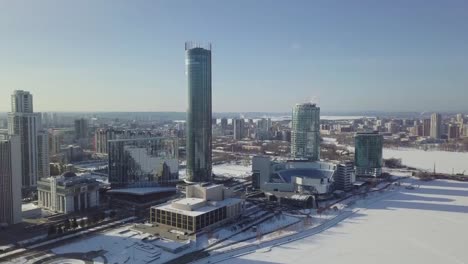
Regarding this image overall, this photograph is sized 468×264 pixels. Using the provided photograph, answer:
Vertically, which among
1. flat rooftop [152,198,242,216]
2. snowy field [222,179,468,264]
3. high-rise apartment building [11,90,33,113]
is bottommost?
snowy field [222,179,468,264]

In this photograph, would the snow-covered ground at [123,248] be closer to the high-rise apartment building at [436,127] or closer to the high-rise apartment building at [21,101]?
the high-rise apartment building at [21,101]

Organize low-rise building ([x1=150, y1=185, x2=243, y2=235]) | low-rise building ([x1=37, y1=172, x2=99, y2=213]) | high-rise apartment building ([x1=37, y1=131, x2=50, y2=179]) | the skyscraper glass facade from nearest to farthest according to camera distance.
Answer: low-rise building ([x1=150, y1=185, x2=243, y2=235]), low-rise building ([x1=37, y1=172, x2=99, y2=213]), the skyscraper glass facade, high-rise apartment building ([x1=37, y1=131, x2=50, y2=179])

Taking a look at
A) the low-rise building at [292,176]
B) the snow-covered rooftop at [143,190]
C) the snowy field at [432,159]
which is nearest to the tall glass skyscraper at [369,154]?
the low-rise building at [292,176]

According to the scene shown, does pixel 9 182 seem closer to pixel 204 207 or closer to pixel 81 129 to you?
pixel 204 207

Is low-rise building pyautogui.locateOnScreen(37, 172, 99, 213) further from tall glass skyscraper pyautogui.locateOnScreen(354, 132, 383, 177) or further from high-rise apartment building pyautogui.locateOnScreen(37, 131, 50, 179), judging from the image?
tall glass skyscraper pyautogui.locateOnScreen(354, 132, 383, 177)

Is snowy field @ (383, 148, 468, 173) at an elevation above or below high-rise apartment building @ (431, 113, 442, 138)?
below

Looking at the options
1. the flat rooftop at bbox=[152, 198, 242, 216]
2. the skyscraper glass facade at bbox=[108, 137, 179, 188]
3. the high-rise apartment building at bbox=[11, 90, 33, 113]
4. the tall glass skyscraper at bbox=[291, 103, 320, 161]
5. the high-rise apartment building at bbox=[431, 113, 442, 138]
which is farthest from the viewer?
the high-rise apartment building at bbox=[431, 113, 442, 138]

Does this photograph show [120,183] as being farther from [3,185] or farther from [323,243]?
[323,243]

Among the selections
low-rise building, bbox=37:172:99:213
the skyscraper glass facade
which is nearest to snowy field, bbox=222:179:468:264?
A: low-rise building, bbox=37:172:99:213
